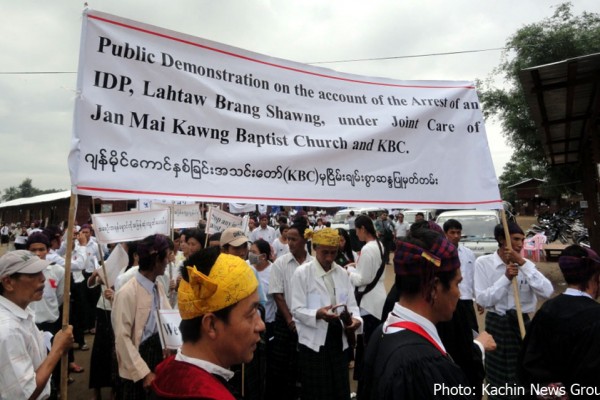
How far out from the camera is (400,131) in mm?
2926

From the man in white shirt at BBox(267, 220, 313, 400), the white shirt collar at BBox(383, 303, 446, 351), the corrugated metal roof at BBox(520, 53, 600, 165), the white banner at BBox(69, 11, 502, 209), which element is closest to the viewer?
the white shirt collar at BBox(383, 303, 446, 351)

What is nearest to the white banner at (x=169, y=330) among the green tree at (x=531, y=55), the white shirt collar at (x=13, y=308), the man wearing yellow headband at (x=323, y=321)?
the white shirt collar at (x=13, y=308)

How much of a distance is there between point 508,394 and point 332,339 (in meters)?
1.63

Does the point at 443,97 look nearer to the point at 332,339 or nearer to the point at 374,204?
the point at 374,204

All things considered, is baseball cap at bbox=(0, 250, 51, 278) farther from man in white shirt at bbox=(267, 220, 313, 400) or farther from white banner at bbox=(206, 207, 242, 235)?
white banner at bbox=(206, 207, 242, 235)

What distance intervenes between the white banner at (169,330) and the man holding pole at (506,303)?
270 cm

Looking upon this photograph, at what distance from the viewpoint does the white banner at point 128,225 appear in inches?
153

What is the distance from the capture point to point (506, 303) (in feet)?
11.7

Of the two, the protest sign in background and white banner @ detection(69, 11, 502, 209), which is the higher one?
white banner @ detection(69, 11, 502, 209)

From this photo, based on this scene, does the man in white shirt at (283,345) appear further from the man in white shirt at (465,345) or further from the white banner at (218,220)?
the man in white shirt at (465,345)

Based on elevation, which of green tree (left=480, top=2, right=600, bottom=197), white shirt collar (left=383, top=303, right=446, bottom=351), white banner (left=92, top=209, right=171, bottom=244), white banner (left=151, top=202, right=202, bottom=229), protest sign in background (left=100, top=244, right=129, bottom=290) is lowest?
white shirt collar (left=383, top=303, right=446, bottom=351)

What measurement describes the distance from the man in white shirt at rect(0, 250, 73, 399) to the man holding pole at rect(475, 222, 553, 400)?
336 cm

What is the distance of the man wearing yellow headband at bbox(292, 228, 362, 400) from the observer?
318cm

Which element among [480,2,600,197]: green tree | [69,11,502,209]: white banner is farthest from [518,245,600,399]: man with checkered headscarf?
[480,2,600,197]: green tree
